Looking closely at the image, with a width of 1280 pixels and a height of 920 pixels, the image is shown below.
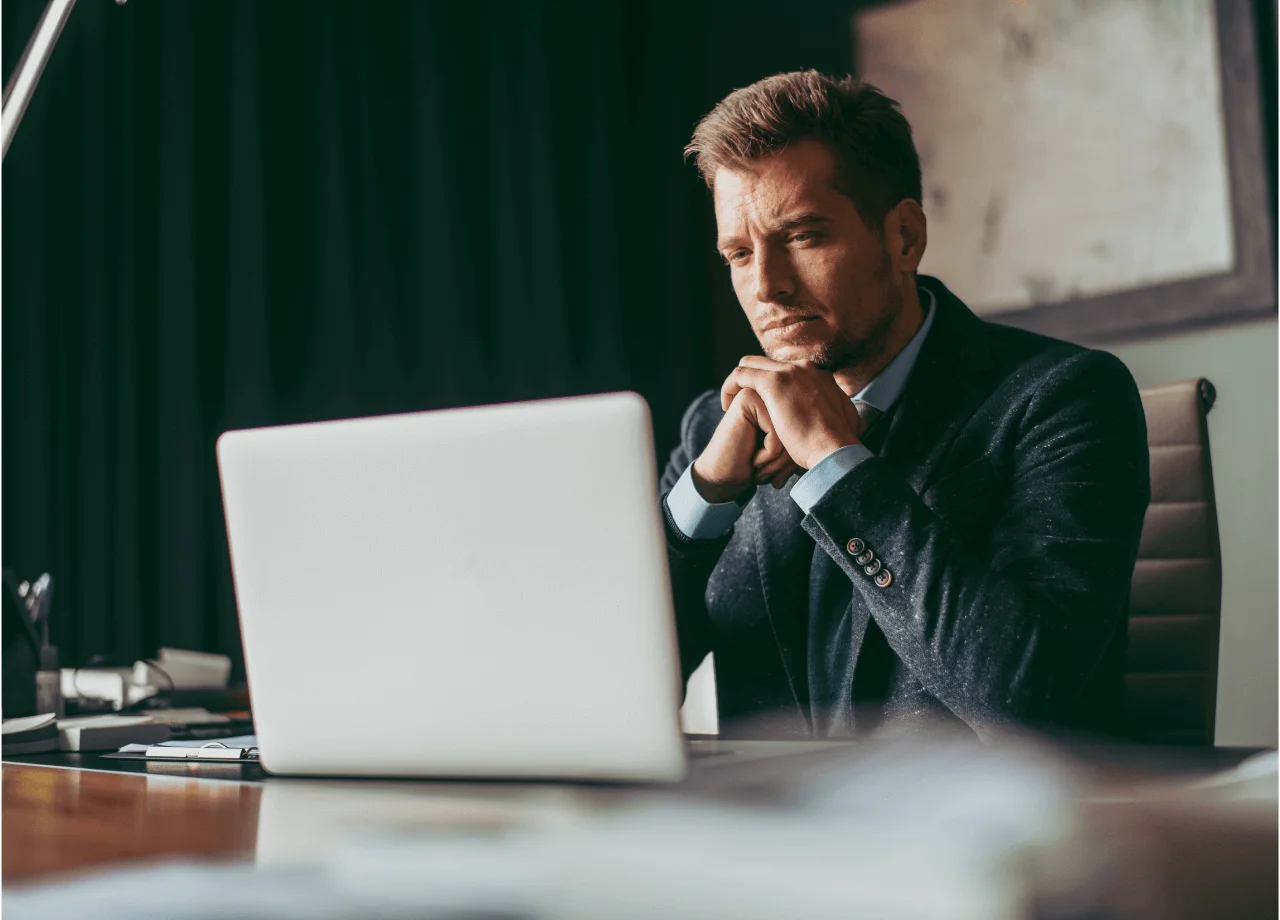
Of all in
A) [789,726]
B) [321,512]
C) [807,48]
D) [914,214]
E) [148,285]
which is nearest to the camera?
[321,512]

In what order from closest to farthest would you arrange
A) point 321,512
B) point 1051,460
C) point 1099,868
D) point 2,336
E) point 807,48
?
point 1099,868 < point 321,512 < point 1051,460 < point 2,336 < point 807,48

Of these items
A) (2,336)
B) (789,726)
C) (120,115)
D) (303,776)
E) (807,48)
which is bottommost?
(789,726)

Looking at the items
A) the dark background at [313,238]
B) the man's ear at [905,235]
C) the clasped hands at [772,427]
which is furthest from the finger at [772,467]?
the dark background at [313,238]

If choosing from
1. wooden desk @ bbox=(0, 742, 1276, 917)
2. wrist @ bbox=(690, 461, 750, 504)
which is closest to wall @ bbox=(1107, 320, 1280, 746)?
wrist @ bbox=(690, 461, 750, 504)

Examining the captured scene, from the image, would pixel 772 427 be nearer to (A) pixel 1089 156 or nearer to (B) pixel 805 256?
(B) pixel 805 256

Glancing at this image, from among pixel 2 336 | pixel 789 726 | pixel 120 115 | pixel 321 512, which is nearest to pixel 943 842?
pixel 321 512

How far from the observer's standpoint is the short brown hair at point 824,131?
1422 millimetres

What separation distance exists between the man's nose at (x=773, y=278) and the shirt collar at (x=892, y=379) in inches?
6.1

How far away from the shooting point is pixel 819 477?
1.13m

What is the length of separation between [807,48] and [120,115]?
1.67 m

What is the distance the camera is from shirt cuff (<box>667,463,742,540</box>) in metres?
1.36

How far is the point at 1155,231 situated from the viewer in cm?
243

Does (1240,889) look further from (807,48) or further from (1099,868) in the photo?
(807,48)

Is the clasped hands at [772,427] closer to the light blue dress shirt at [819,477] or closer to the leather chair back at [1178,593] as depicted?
the light blue dress shirt at [819,477]
